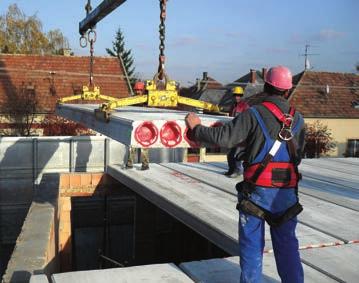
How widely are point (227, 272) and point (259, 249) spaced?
76 cm

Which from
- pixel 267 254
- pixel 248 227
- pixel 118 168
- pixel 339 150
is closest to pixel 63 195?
pixel 118 168

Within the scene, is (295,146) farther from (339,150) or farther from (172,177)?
(339,150)

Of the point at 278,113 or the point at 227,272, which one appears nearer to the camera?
the point at 278,113

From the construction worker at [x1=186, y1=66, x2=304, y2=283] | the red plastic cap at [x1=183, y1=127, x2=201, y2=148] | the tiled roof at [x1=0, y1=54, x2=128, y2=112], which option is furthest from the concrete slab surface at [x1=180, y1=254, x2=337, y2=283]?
the tiled roof at [x1=0, y1=54, x2=128, y2=112]

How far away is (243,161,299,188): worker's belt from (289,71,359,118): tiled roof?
2501cm

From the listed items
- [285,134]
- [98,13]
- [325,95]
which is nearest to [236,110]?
[285,134]

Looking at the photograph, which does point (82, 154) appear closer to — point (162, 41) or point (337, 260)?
point (162, 41)

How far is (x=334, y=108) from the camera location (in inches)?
1131

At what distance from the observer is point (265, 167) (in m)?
3.37

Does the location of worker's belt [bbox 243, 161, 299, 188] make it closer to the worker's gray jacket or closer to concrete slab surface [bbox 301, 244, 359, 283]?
the worker's gray jacket

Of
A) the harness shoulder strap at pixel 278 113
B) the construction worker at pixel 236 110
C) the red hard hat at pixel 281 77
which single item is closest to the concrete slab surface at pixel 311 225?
the construction worker at pixel 236 110

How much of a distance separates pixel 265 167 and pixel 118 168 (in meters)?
6.48

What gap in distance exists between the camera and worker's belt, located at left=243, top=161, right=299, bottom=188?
3.37 m

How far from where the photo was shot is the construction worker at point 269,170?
335 cm
